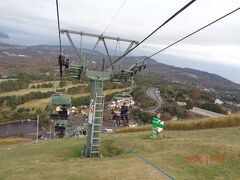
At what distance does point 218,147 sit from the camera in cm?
1866

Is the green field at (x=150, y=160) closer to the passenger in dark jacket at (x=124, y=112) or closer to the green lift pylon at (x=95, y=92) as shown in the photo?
the green lift pylon at (x=95, y=92)

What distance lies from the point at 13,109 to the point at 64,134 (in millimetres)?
102947

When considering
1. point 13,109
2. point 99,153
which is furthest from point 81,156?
point 13,109
